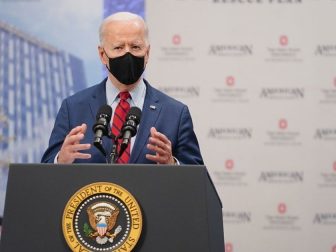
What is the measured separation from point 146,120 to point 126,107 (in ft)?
0.34

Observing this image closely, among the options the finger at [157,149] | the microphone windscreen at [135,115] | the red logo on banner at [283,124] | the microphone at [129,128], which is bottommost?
the finger at [157,149]

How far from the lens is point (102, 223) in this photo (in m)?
2.21

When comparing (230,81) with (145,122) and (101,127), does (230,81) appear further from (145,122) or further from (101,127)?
(101,127)

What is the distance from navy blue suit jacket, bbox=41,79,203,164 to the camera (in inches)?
118

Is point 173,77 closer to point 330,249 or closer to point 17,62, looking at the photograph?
point 17,62

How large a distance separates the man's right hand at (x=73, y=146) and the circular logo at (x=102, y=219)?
24 centimetres

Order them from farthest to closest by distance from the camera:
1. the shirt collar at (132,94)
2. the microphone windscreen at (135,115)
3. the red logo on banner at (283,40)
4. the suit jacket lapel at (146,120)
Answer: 1. the red logo on banner at (283,40)
2. the shirt collar at (132,94)
3. the suit jacket lapel at (146,120)
4. the microphone windscreen at (135,115)

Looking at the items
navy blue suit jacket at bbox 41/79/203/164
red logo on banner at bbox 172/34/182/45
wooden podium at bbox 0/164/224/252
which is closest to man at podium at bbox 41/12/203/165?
navy blue suit jacket at bbox 41/79/203/164

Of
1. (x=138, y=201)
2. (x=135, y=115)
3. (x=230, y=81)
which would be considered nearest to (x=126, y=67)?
(x=135, y=115)

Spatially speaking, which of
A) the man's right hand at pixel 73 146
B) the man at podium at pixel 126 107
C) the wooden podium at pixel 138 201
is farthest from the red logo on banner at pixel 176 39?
the wooden podium at pixel 138 201

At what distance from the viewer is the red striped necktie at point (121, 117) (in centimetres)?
296

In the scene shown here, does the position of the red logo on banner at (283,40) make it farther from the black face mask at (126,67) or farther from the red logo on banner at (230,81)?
the black face mask at (126,67)

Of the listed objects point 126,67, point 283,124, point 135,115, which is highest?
point 283,124

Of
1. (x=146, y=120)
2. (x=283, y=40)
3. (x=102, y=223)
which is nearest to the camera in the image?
(x=102, y=223)
